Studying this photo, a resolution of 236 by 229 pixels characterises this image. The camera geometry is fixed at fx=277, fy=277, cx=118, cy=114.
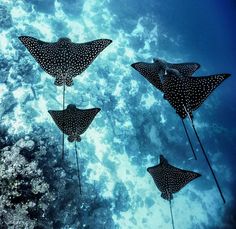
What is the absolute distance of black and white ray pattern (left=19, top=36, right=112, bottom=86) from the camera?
7.35 m

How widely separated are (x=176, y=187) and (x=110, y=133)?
432 inches

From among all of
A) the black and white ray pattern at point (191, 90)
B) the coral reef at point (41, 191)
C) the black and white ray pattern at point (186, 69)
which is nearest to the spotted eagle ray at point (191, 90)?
the black and white ray pattern at point (191, 90)

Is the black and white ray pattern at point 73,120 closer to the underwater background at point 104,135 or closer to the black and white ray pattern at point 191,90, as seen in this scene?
the black and white ray pattern at point 191,90

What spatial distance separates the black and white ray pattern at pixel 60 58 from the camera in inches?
289

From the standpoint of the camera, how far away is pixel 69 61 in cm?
738

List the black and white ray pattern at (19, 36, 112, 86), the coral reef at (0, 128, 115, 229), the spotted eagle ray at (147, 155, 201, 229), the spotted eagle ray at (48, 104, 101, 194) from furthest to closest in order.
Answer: the coral reef at (0, 128, 115, 229) < the spotted eagle ray at (147, 155, 201, 229) < the spotted eagle ray at (48, 104, 101, 194) < the black and white ray pattern at (19, 36, 112, 86)

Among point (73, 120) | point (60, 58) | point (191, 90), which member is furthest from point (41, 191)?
point (191, 90)

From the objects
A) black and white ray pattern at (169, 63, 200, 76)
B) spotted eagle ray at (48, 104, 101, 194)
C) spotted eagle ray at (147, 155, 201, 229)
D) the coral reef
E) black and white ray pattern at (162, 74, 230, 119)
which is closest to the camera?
black and white ray pattern at (162, 74, 230, 119)

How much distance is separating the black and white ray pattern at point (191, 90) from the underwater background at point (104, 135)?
7.95 m

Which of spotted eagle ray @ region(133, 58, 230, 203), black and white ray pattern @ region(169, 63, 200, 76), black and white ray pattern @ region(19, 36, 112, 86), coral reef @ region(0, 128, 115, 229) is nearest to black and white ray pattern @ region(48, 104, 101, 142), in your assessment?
black and white ray pattern @ region(19, 36, 112, 86)

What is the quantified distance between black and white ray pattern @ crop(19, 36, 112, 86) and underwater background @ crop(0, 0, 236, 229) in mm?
6237

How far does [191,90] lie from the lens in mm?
7105

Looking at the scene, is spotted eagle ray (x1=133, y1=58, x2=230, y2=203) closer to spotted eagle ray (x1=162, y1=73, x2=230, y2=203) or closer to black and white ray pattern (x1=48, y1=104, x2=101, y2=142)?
spotted eagle ray (x1=162, y1=73, x2=230, y2=203)

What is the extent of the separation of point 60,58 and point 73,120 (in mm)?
1769
